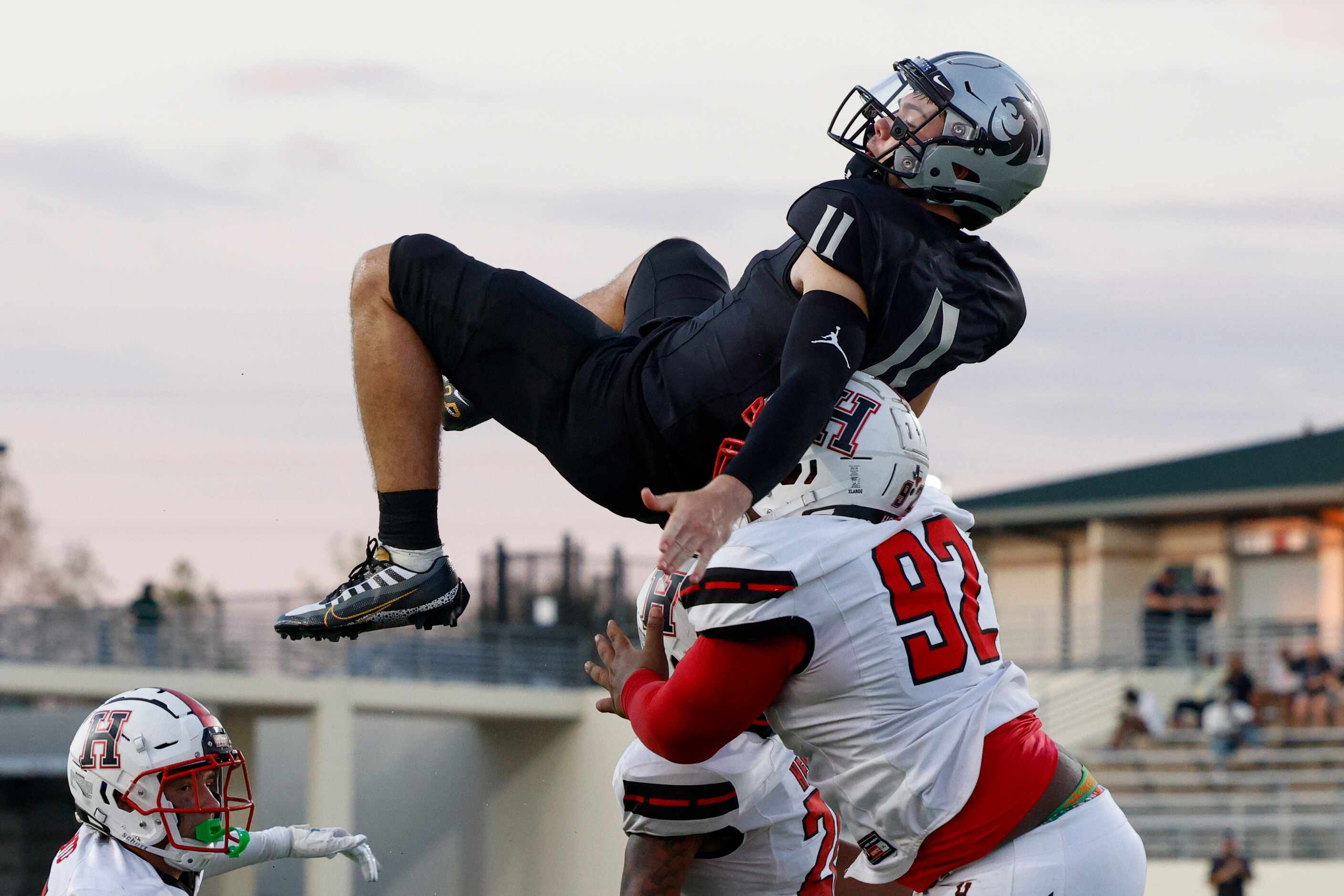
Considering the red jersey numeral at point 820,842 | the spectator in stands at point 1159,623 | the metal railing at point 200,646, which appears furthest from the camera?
the spectator in stands at point 1159,623

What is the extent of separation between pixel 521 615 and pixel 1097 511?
30.0ft

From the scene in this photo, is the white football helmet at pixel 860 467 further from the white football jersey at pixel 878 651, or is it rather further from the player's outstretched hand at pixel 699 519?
the player's outstretched hand at pixel 699 519

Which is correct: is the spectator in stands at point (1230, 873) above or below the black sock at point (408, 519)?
below

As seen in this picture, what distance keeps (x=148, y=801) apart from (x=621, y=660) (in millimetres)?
1224

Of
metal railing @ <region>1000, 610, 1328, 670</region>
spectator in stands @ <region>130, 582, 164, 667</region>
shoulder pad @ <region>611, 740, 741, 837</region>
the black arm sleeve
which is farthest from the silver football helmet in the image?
metal railing @ <region>1000, 610, 1328, 670</region>

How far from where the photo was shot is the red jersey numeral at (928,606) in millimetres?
3416

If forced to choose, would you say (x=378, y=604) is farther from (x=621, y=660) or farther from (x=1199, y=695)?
(x=1199, y=695)

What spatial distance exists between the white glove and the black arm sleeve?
1.87 meters


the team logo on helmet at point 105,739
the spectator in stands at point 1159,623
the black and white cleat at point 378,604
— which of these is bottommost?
the spectator in stands at point 1159,623

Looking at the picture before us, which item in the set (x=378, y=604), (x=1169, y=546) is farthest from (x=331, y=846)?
(x=1169, y=546)

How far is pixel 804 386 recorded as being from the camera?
337 centimetres

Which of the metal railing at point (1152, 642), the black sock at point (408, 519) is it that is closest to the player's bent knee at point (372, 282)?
the black sock at point (408, 519)

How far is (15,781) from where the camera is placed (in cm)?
2052

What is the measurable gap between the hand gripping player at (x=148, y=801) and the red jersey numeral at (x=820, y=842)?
1.39 metres
